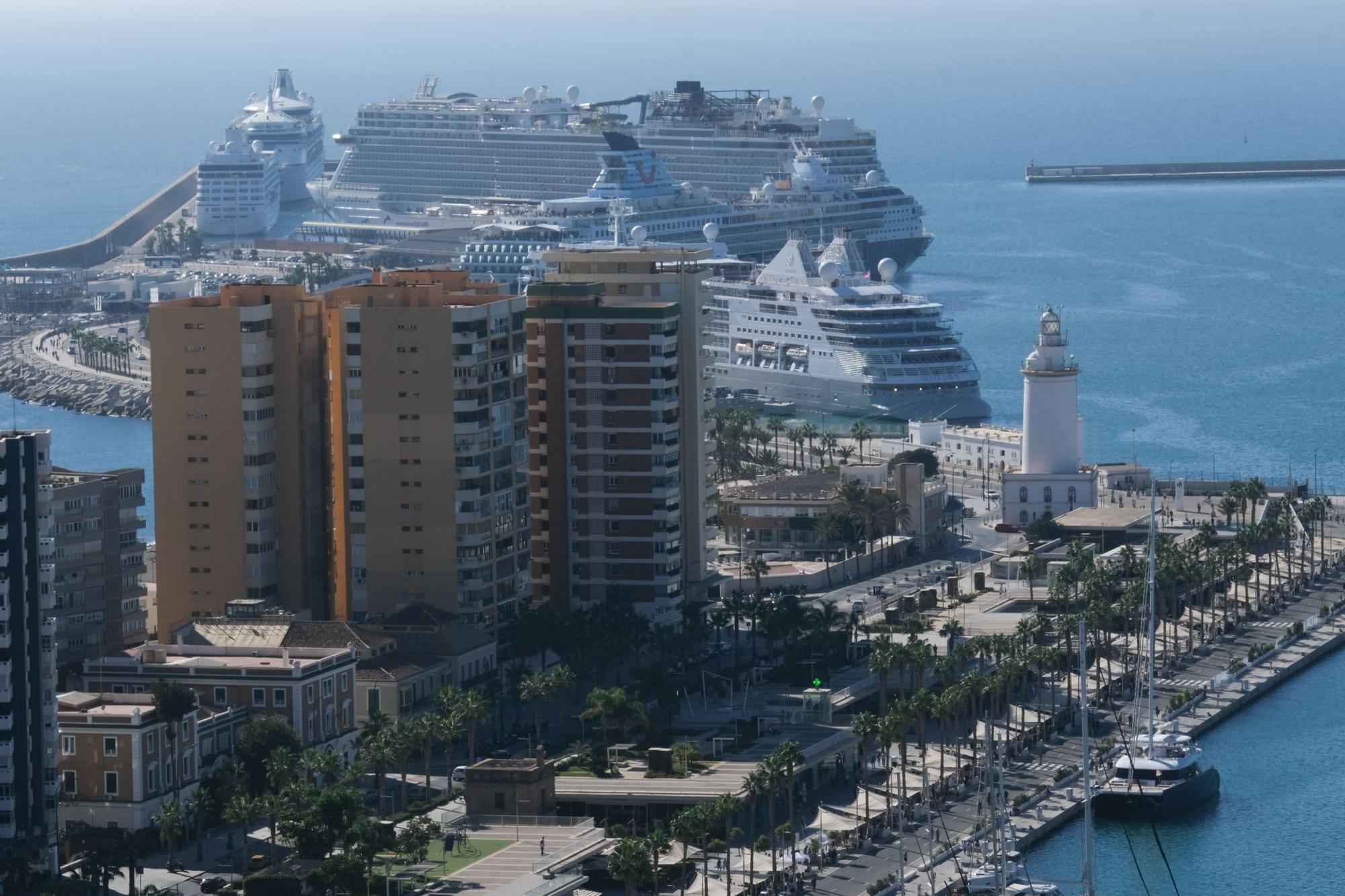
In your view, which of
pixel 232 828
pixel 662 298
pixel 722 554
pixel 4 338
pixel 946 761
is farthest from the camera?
pixel 4 338

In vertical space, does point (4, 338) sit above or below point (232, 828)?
above

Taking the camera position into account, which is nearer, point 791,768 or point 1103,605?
point 791,768

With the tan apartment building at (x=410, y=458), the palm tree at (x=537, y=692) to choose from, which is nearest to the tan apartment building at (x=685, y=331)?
the tan apartment building at (x=410, y=458)

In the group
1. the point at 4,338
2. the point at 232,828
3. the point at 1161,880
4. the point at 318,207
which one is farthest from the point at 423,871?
the point at 318,207

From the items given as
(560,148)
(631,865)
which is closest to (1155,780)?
(631,865)

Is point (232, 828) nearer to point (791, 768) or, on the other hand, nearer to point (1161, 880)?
point (791, 768)

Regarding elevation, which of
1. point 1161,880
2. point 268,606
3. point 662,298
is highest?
point 662,298

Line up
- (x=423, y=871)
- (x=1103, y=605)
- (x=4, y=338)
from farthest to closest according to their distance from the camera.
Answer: (x=4, y=338) < (x=1103, y=605) < (x=423, y=871)

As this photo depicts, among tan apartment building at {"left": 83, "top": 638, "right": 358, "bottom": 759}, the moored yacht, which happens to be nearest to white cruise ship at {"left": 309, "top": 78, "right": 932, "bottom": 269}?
the moored yacht
